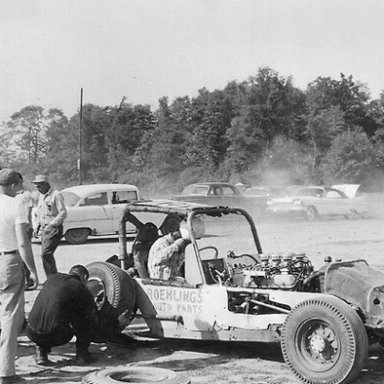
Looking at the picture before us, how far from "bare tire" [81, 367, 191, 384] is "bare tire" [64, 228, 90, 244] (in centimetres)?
1331

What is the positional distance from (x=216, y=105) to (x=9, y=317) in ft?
181

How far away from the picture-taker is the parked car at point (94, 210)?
1916cm

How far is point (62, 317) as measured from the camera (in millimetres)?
6645

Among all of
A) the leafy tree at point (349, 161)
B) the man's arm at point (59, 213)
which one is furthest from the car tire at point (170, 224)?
the leafy tree at point (349, 161)

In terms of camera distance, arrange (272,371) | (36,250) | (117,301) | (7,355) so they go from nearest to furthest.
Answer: (7,355), (272,371), (117,301), (36,250)

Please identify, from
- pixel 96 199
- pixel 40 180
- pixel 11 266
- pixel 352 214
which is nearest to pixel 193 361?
pixel 11 266

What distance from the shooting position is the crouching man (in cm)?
661

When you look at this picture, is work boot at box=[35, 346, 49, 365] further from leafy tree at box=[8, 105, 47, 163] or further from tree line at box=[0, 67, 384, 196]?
leafy tree at box=[8, 105, 47, 163]

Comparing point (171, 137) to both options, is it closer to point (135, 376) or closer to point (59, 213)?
point (59, 213)

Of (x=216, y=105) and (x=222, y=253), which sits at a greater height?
(x=216, y=105)

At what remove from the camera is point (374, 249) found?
54.5ft

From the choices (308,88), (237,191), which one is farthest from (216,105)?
(237,191)

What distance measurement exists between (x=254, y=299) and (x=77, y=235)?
13.0 metres

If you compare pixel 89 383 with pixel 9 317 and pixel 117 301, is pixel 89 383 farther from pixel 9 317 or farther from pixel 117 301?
pixel 117 301
